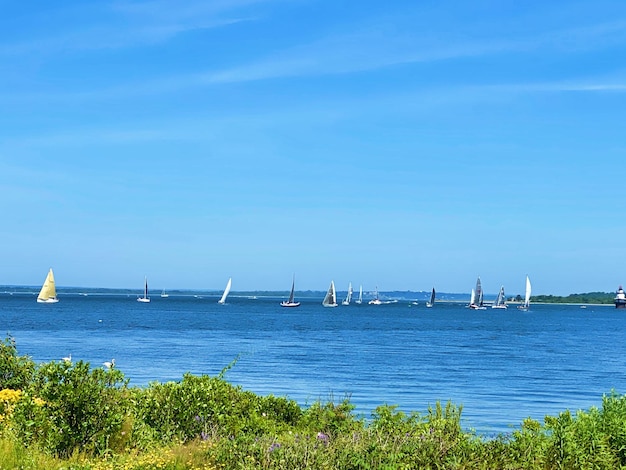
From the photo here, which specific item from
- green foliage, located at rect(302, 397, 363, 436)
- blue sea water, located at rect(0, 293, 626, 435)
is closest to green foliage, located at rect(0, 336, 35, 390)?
green foliage, located at rect(302, 397, 363, 436)

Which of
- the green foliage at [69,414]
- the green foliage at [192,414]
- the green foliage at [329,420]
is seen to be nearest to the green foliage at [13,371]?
the green foliage at [192,414]

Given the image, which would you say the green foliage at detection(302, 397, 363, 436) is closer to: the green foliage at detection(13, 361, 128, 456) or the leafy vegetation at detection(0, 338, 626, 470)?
the leafy vegetation at detection(0, 338, 626, 470)

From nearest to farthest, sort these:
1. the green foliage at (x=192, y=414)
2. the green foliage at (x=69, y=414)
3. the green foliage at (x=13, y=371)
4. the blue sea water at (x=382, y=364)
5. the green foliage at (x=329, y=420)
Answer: the green foliage at (x=69, y=414), the green foliage at (x=192, y=414), the green foliage at (x=329, y=420), the green foliage at (x=13, y=371), the blue sea water at (x=382, y=364)

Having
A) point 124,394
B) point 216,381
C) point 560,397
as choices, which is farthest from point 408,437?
point 560,397

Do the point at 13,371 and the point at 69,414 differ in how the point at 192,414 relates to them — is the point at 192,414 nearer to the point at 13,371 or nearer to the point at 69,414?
the point at 69,414

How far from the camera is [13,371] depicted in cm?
1528

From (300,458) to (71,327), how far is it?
84.7 meters

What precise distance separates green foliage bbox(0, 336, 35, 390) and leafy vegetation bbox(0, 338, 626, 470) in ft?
7.16

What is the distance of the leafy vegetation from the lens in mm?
9695

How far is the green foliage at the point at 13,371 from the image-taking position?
1500 cm

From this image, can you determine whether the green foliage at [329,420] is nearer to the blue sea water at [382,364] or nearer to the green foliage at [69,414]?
the green foliage at [69,414]

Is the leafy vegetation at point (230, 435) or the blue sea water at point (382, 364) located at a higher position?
the leafy vegetation at point (230, 435)

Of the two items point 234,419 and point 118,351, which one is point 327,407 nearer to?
point 234,419

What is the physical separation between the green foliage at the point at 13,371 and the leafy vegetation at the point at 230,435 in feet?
7.16
